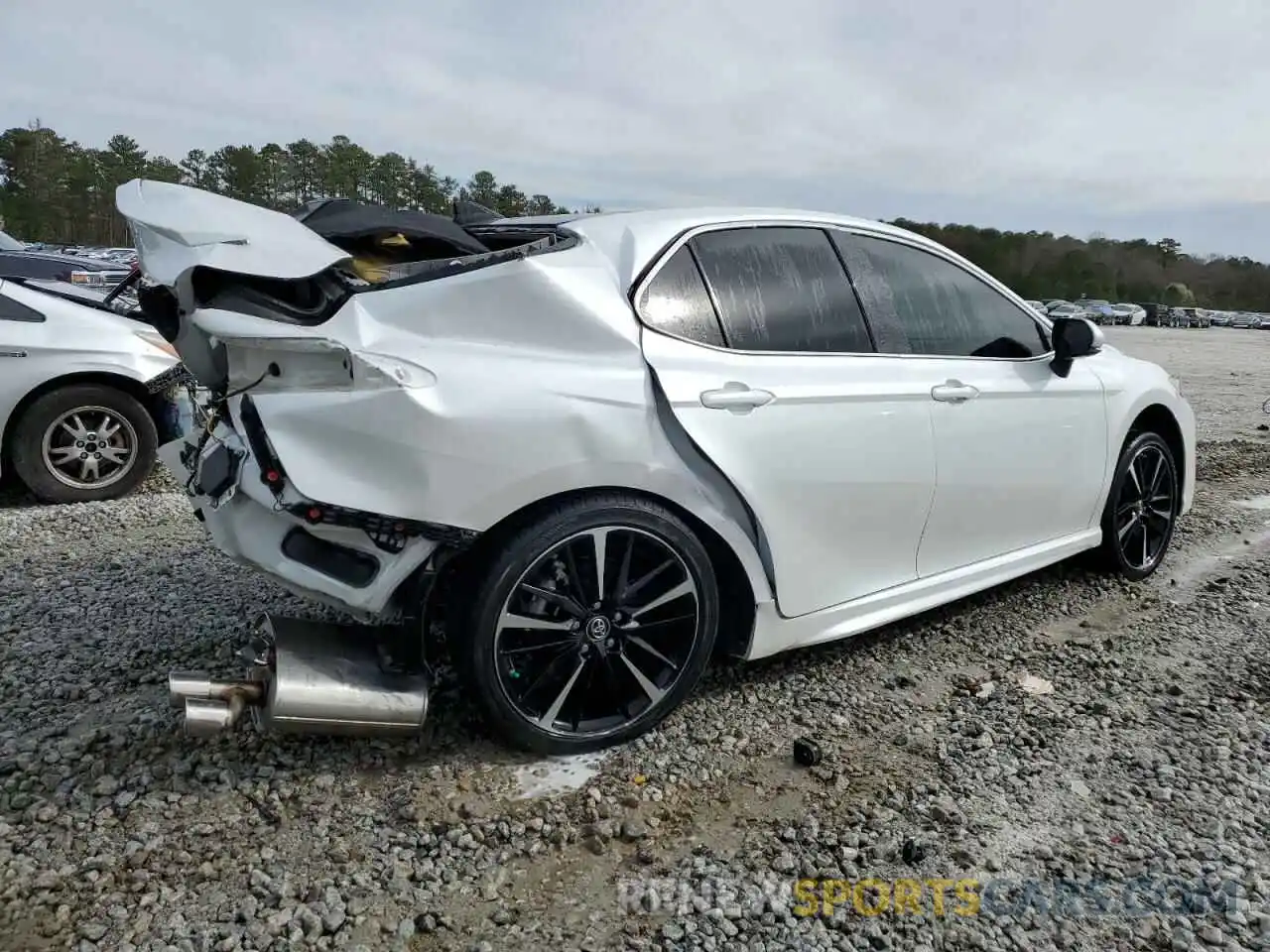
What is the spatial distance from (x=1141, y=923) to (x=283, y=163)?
6962cm

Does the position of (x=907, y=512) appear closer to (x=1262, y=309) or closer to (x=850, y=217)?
(x=850, y=217)

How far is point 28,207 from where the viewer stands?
2280 inches

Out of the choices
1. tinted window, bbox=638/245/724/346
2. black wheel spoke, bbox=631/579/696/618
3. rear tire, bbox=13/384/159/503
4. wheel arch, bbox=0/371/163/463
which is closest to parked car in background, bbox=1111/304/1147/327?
wheel arch, bbox=0/371/163/463

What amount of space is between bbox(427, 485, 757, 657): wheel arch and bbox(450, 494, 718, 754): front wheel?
0.03 m

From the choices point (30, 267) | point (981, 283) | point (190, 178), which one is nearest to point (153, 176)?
point (190, 178)

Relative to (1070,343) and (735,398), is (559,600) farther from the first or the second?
(1070,343)

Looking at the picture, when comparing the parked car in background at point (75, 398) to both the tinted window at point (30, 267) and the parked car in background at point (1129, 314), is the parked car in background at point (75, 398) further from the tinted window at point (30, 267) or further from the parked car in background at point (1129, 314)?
the parked car in background at point (1129, 314)

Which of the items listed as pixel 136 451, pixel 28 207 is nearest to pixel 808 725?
pixel 136 451

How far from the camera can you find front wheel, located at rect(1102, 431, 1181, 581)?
15.1 ft

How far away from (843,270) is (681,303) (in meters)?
0.80

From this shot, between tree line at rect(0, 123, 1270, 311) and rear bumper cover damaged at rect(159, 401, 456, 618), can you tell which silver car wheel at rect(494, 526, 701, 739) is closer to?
rear bumper cover damaged at rect(159, 401, 456, 618)

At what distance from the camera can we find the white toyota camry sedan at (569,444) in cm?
255

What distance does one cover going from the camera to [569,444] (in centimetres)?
271

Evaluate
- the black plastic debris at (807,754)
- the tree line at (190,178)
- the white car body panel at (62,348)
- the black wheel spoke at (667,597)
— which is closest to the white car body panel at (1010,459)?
the black plastic debris at (807,754)
